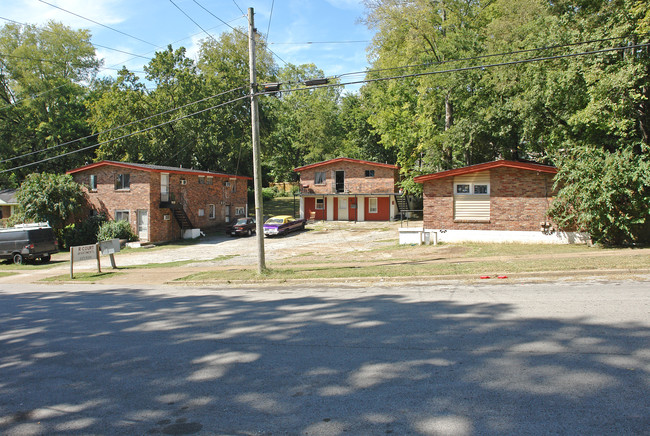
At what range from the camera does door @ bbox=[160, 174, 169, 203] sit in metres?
32.8

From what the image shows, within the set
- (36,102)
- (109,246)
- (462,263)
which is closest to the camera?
(462,263)

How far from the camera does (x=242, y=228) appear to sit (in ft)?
111

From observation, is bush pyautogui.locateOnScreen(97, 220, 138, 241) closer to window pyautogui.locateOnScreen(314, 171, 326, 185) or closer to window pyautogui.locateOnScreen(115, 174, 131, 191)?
window pyautogui.locateOnScreen(115, 174, 131, 191)

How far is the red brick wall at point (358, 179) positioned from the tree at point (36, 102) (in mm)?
28356

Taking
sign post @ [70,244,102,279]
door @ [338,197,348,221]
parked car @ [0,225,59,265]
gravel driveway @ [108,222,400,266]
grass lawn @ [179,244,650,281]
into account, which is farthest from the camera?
door @ [338,197,348,221]

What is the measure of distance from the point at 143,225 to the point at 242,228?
280 inches

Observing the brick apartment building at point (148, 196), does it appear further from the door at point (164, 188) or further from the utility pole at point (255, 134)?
the utility pole at point (255, 134)

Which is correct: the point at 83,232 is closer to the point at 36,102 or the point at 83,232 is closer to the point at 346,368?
the point at 36,102

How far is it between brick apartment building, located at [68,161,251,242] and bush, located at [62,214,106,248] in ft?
3.49

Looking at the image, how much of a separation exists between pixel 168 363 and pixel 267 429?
2.66m

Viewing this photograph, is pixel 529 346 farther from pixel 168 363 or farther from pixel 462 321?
pixel 168 363

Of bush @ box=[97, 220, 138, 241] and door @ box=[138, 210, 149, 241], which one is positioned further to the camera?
door @ box=[138, 210, 149, 241]

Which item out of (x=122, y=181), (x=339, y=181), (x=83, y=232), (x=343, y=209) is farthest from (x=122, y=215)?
(x=343, y=209)

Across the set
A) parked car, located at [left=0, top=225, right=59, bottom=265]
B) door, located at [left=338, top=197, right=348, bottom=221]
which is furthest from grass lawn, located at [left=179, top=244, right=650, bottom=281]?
door, located at [left=338, top=197, right=348, bottom=221]
